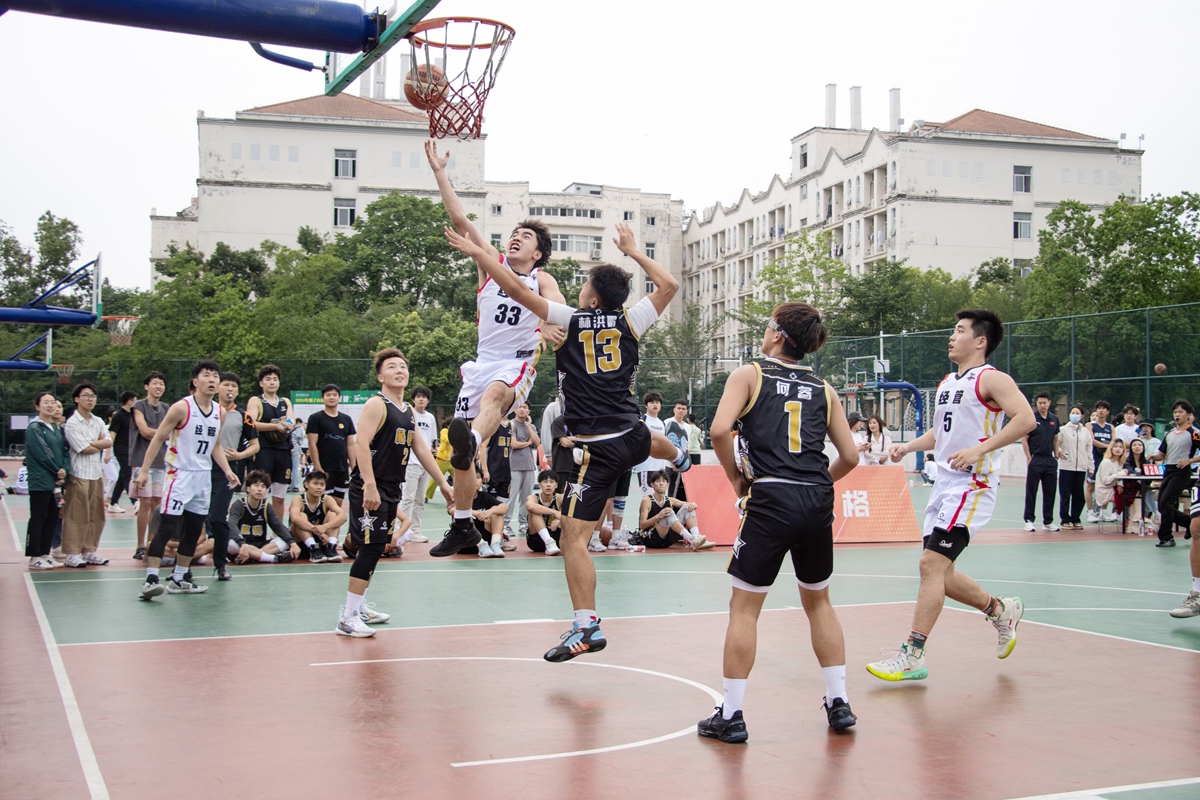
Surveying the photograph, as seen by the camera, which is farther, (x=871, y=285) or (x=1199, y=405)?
(x=871, y=285)

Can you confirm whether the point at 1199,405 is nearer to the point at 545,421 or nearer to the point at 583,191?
the point at 545,421

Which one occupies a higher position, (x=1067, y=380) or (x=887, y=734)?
(x=1067, y=380)

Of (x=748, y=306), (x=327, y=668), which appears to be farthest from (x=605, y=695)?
(x=748, y=306)

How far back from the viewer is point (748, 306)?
203 ft

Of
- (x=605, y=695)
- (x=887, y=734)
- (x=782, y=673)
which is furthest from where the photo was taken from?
(x=782, y=673)

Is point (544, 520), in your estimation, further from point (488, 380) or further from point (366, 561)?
point (366, 561)

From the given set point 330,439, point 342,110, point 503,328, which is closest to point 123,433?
point 330,439

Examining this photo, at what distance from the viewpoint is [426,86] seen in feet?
27.1

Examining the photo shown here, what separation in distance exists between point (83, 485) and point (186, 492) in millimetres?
2962

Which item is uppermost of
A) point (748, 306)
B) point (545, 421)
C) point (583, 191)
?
point (583, 191)

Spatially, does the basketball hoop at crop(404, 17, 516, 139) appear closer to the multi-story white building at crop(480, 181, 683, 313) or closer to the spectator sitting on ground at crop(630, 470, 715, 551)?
the spectator sitting on ground at crop(630, 470, 715, 551)

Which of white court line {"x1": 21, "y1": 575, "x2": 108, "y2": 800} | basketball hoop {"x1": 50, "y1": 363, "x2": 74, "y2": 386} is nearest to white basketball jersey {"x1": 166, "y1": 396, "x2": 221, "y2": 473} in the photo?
white court line {"x1": 21, "y1": 575, "x2": 108, "y2": 800}

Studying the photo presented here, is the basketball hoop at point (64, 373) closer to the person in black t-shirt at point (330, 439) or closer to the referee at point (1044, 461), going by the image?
the person in black t-shirt at point (330, 439)

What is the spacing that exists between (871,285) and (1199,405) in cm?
2970
